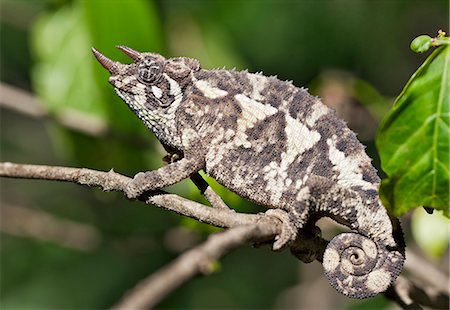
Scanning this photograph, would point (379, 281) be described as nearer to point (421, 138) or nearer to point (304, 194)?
point (304, 194)

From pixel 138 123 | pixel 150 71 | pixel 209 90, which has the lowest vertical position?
pixel 209 90

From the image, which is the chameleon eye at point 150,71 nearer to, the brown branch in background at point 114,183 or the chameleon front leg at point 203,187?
the chameleon front leg at point 203,187

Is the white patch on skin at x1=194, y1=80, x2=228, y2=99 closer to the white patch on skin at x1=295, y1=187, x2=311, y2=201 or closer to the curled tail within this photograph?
the white patch on skin at x1=295, y1=187, x2=311, y2=201

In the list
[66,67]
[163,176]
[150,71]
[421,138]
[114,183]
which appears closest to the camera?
[421,138]

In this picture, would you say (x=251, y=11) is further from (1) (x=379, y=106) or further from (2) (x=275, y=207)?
(2) (x=275, y=207)

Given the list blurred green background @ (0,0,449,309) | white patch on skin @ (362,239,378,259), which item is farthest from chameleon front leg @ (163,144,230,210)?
blurred green background @ (0,0,449,309)

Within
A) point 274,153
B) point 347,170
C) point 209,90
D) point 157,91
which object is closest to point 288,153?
point 274,153
